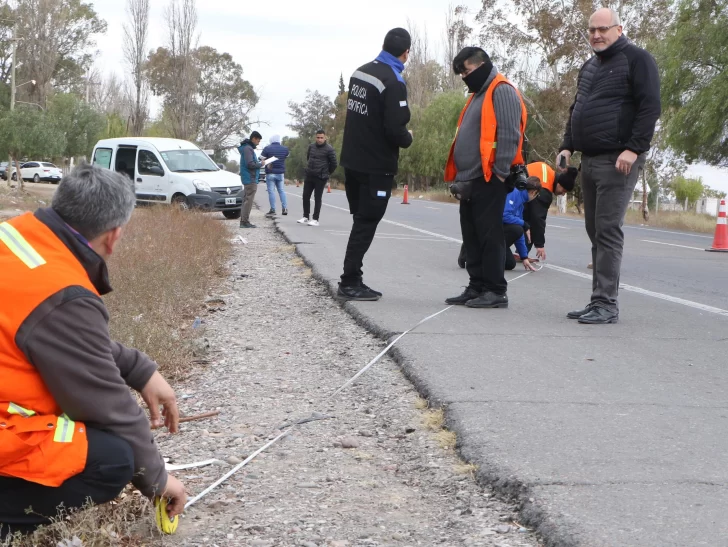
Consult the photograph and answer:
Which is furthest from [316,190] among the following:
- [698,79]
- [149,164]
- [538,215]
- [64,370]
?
[64,370]

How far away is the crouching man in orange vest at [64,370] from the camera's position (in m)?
2.60

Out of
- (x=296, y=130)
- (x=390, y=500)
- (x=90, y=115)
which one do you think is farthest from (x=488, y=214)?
(x=296, y=130)

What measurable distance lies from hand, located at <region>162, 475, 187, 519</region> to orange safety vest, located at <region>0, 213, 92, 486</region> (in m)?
0.36

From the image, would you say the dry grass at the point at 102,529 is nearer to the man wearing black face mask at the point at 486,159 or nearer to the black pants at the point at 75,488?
the black pants at the point at 75,488

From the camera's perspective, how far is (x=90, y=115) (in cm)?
5044

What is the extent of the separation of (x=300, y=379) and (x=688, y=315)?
11.6ft

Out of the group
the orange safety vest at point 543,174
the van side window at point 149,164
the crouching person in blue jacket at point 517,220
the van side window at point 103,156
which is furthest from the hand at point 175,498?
the van side window at point 103,156

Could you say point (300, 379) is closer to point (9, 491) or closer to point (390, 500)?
point (390, 500)

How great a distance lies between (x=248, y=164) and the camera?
1769cm

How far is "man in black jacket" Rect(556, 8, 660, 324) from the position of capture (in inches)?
253

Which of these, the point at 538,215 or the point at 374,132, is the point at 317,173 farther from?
the point at 374,132

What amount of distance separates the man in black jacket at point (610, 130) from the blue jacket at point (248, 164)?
11260 mm

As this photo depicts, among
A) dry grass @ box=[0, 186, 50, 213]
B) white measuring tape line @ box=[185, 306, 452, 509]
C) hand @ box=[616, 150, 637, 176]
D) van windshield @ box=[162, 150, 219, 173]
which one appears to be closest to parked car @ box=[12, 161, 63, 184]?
dry grass @ box=[0, 186, 50, 213]

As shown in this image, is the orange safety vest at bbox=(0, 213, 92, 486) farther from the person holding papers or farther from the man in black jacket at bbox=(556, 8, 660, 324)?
the person holding papers
